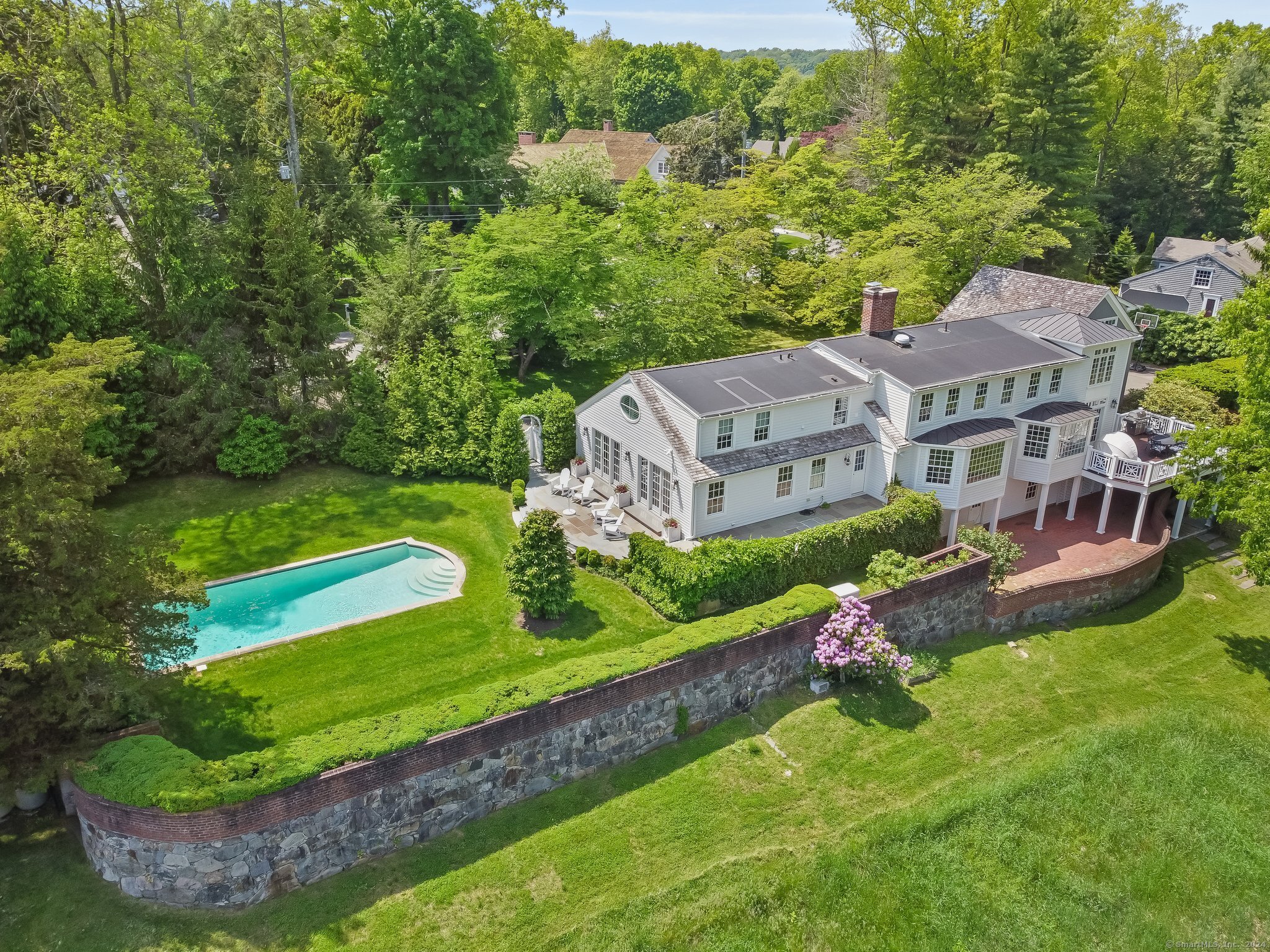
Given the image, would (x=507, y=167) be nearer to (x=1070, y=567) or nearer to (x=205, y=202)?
(x=205, y=202)

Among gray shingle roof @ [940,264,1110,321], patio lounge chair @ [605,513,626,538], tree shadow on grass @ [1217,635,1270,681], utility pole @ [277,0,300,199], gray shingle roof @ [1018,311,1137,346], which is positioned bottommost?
tree shadow on grass @ [1217,635,1270,681]

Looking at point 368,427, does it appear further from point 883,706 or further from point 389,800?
point 883,706

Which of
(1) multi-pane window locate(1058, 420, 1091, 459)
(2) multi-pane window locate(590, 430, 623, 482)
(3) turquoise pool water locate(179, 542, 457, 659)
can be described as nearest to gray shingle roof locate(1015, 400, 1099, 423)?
(1) multi-pane window locate(1058, 420, 1091, 459)

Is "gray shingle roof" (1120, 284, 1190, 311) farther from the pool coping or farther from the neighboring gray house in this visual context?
the pool coping

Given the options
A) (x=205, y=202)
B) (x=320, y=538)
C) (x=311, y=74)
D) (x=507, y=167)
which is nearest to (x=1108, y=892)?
(x=320, y=538)

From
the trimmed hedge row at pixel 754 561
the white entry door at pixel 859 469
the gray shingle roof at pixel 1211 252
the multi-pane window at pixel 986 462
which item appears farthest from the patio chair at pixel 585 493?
the gray shingle roof at pixel 1211 252

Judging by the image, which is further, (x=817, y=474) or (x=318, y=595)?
(x=817, y=474)

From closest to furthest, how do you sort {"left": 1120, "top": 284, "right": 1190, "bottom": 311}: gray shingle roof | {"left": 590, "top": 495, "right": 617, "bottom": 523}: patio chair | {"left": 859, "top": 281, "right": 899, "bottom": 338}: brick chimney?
{"left": 590, "top": 495, "right": 617, "bottom": 523}: patio chair → {"left": 859, "top": 281, "right": 899, "bottom": 338}: brick chimney → {"left": 1120, "top": 284, "right": 1190, "bottom": 311}: gray shingle roof

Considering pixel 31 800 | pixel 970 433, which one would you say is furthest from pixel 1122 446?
pixel 31 800
